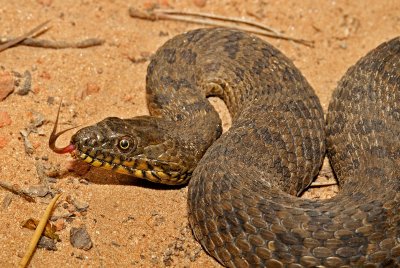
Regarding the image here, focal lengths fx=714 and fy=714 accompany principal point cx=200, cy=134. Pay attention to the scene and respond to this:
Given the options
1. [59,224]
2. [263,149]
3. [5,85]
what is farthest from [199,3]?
[59,224]

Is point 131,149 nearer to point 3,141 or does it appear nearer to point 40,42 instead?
point 3,141

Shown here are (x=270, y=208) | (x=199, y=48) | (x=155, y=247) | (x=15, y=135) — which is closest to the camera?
(x=270, y=208)

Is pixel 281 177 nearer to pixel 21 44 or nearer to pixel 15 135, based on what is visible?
pixel 15 135

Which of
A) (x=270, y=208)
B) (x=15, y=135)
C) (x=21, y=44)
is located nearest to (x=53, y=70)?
(x=21, y=44)

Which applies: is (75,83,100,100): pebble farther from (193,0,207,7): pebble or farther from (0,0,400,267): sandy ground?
(193,0,207,7): pebble

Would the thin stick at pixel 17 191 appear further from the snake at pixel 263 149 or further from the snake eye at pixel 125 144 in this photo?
the snake eye at pixel 125 144

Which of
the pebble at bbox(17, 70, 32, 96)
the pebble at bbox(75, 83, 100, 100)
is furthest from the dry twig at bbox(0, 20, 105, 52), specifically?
the pebble at bbox(75, 83, 100, 100)

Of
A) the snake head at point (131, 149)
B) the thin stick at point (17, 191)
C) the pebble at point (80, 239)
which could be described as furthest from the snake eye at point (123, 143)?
the thin stick at point (17, 191)
